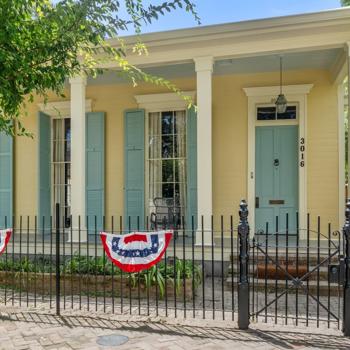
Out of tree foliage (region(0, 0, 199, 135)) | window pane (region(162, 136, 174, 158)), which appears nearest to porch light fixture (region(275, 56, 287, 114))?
window pane (region(162, 136, 174, 158))

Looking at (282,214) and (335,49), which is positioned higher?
(335,49)

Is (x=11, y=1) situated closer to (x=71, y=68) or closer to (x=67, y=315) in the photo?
(x=71, y=68)

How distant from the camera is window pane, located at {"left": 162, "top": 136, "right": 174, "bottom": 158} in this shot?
8.69 meters

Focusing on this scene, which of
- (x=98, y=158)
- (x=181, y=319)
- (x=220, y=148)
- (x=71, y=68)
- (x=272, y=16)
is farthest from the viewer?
(x=98, y=158)

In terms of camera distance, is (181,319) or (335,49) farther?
(335,49)

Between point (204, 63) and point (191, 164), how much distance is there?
2.32m

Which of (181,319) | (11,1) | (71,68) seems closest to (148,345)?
(181,319)

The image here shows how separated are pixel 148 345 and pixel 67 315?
1360mm

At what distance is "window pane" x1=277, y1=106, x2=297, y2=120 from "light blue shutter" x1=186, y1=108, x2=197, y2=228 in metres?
Answer: 1.75

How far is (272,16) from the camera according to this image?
246 inches

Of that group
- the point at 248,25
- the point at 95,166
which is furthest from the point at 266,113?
the point at 95,166

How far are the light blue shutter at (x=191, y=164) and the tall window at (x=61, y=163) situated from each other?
9.78 feet

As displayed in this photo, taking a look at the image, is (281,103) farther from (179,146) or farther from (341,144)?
(179,146)

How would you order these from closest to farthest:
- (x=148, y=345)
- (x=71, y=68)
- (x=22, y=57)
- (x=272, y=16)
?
(x=22, y=57) → (x=71, y=68) → (x=148, y=345) → (x=272, y=16)
